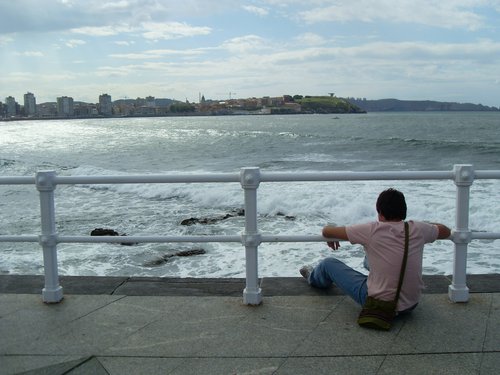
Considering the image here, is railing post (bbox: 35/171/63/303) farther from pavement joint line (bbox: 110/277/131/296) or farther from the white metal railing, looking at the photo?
pavement joint line (bbox: 110/277/131/296)

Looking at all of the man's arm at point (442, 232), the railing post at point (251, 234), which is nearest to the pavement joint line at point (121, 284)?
the railing post at point (251, 234)

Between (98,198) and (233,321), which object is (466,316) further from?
(98,198)

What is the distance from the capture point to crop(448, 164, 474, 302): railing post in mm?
4043

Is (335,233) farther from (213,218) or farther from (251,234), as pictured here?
(213,218)

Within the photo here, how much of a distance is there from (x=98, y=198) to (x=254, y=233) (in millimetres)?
15433

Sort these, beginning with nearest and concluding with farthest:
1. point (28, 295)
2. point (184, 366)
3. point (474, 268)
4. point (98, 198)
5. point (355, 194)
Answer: point (184, 366), point (28, 295), point (474, 268), point (355, 194), point (98, 198)

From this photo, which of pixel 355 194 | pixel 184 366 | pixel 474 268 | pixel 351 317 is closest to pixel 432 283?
pixel 351 317

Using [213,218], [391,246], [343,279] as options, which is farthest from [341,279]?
[213,218]

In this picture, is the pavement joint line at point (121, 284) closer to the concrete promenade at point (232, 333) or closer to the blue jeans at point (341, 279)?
the concrete promenade at point (232, 333)

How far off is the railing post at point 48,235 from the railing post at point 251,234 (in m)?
1.53

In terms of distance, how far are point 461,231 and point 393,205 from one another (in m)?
0.75

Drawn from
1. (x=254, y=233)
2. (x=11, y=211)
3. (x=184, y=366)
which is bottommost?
(x=11, y=211)

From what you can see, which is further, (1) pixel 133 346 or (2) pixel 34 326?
(2) pixel 34 326

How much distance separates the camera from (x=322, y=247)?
32.6 feet
